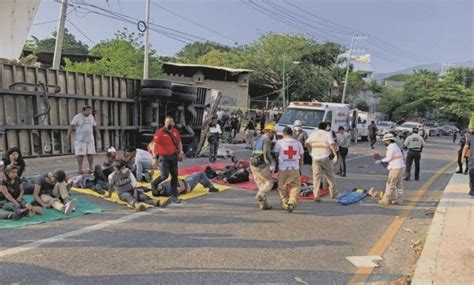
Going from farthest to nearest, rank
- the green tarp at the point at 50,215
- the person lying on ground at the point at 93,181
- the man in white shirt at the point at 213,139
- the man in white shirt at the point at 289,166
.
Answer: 1. the man in white shirt at the point at 213,139
2. the person lying on ground at the point at 93,181
3. the man in white shirt at the point at 289,166
4. the green tarp at the point at 50,215

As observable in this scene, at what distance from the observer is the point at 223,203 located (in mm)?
9562

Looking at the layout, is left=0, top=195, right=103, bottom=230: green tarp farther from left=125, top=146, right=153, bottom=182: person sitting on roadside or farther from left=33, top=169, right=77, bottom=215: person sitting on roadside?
left=125, top=146, right=153, bottom=182: person sitting on roadside

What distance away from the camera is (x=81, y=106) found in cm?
1533

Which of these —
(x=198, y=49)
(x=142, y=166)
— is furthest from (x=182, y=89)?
(x=198, y=49)

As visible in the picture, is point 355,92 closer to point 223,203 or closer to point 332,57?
point 332,57

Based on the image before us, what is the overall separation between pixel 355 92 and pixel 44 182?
6758 cm

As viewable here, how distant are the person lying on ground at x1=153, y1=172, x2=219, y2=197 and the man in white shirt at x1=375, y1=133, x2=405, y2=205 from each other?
3.65 meters

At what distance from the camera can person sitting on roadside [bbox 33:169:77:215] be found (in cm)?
812

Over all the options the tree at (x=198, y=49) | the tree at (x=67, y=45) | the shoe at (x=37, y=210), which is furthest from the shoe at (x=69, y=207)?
the tree at (x=198, y=49)

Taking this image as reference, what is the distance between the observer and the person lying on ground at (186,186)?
31.8ft

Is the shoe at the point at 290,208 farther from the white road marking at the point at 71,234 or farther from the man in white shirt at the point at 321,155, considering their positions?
the white road marking at the point at 71,234

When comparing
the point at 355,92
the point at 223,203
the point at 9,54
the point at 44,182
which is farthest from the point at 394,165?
the point at 355,92

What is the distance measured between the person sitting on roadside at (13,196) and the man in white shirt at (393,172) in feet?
22.4

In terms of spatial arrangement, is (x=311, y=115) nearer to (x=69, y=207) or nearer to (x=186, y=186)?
(x=186, y=186)
